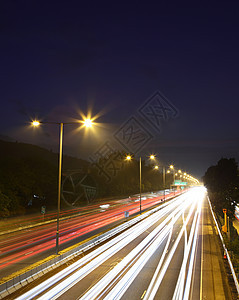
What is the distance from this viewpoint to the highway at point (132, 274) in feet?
35.4

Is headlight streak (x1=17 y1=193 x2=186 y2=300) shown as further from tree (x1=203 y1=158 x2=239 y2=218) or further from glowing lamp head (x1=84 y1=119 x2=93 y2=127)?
tree (x1=203 y1=158 x2=239 y2=218)

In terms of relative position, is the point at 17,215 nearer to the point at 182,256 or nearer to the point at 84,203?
the point at 84,203

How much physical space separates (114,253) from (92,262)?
2547 millimetres

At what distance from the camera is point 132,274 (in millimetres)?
13211

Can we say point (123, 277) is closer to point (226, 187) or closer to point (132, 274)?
point (132, 274)

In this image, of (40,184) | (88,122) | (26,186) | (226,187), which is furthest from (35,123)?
(226,187)

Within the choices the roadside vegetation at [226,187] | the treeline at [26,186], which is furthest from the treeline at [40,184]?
the roadside vegetation at [226,187]

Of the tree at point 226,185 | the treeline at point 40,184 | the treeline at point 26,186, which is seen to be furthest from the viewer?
the tree at point 226,185

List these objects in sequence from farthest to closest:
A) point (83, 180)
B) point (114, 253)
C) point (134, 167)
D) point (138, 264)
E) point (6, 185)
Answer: point (134, 167) → point (83, 180) → point (6, 185) → point (114, 253) → point (138, 264)

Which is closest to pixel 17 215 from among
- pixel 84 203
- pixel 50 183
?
pixel 50 183

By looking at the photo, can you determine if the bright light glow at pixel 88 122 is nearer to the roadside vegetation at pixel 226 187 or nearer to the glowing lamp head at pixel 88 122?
the glowing lamp head at pixel 88 122

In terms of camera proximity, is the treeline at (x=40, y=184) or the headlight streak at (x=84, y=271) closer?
the headlight streak at (x=84, y=271)

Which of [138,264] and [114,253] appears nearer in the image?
[138,264]

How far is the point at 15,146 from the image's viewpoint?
172375 mm
